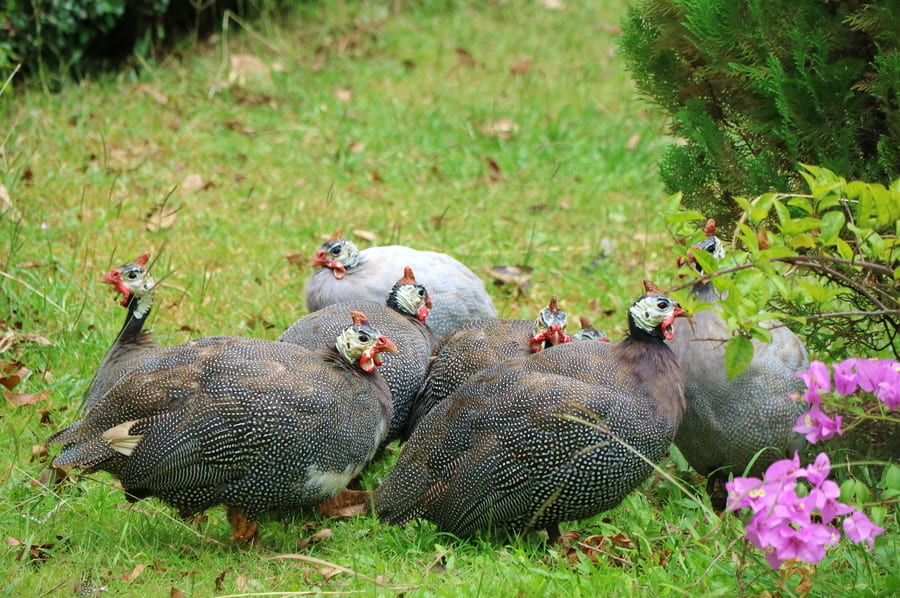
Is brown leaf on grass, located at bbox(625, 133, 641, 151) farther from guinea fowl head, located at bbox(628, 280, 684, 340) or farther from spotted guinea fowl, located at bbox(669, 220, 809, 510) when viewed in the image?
guinea fowl head, located at bbox(628, 280, 684, 340)

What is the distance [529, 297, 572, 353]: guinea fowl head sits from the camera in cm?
393

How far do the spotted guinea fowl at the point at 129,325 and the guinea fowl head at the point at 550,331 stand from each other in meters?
1.43

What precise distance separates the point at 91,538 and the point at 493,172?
13.7 ft

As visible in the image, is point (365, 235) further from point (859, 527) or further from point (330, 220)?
point (859, 527)

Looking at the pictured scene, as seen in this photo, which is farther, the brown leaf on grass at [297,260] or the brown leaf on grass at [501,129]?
the brown leaf on grass at [501,129]

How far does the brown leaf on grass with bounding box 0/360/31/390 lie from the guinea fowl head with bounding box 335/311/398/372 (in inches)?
60.2

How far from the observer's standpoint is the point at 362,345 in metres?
3.58

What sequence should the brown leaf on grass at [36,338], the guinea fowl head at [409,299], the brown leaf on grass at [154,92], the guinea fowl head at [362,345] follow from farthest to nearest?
the brown leaf on grass at [154,92], the brown leaf on grass at [36,338], the guinea fowl head at [409,299], the guinea fowl head at [362,345]

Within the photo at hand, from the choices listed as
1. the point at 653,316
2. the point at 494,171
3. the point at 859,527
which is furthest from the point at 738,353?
the point at 494,171

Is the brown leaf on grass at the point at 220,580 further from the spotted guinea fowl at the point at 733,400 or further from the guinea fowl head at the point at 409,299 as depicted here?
the spotted guinea fowl at the point at 733,400

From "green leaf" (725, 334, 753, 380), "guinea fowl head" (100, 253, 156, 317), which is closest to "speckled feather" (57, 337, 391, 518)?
"guinea fowl head" (100, 253, 156, 317)

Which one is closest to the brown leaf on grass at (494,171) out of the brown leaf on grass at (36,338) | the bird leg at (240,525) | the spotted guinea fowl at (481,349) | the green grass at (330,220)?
the green grass at (330,220)

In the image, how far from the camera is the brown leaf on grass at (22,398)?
420 centimetres

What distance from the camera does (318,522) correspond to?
367 centimetres
